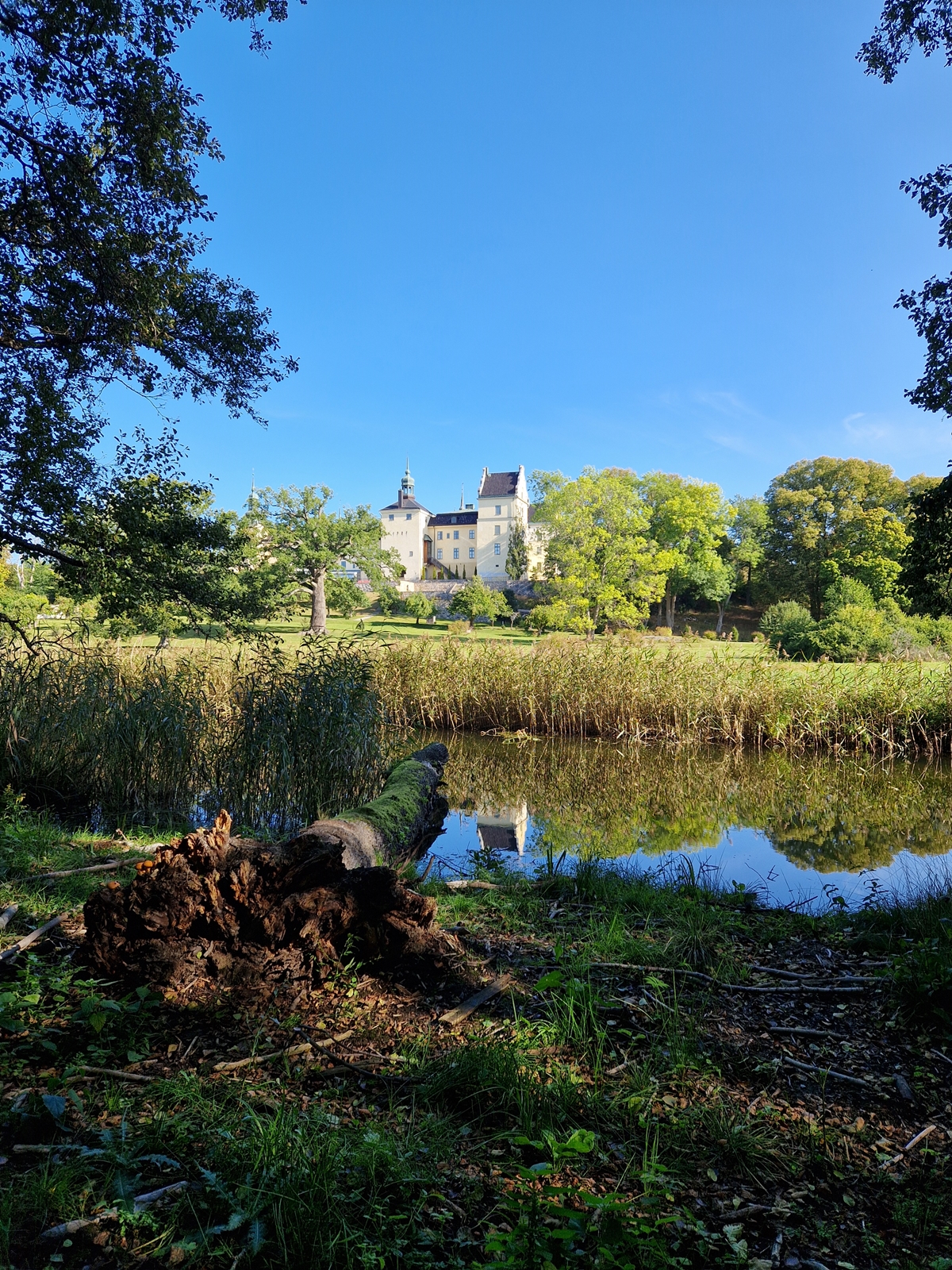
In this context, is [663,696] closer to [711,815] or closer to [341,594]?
[711,815]

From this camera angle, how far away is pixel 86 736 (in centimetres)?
709

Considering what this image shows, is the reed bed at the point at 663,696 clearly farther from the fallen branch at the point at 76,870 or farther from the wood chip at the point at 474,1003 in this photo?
the wood chip at the point at 474,1003

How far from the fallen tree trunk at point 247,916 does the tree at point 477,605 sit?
45.4 metres

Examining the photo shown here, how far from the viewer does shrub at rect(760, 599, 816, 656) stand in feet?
80.6

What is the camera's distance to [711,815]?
907 centimetres

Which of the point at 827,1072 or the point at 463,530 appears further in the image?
the point at 463,530

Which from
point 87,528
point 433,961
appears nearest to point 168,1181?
point 433,961

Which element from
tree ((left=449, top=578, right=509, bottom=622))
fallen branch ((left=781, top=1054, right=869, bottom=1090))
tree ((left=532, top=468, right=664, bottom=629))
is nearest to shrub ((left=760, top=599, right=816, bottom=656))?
tree ((left=532, top=468, right=664, bottom=629))

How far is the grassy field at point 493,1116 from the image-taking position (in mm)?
1639

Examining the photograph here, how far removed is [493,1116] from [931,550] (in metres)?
6.03

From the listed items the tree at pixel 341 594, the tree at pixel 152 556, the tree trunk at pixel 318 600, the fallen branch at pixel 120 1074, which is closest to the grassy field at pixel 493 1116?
the fallen branch at pixel 120 1074


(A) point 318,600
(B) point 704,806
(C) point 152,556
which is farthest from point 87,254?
(A) point 318,600

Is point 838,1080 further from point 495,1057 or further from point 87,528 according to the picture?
point 87,528

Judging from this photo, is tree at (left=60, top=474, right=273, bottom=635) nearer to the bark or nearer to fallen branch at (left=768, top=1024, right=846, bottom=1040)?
fallen branch at (left=768, top=1024, right=846, bottom=1040)
